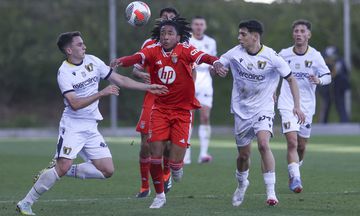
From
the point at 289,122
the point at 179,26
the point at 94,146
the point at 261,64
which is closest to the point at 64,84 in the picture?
the point at 94,146

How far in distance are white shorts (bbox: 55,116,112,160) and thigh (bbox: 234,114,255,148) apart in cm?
158

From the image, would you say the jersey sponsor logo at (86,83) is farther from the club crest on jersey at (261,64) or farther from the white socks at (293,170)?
the white socks at (293,170)

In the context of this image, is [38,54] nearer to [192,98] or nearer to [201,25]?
[201,25]

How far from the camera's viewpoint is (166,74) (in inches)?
447

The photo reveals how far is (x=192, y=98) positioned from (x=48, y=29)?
2206 centimetres

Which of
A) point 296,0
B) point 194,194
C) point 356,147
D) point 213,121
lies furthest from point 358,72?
point 194,194

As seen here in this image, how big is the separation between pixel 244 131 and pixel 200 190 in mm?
1583

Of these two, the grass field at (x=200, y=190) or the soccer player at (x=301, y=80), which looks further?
the soccer player at (x=301, y=80)

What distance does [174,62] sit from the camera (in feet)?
37.2

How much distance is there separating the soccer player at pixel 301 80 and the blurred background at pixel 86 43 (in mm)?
17354

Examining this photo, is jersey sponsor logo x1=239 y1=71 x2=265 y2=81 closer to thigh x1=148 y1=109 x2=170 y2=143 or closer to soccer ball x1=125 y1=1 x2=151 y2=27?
thigh x1=148 y1=109 x2=170 y2=143

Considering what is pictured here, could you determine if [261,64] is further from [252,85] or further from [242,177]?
[242,177]

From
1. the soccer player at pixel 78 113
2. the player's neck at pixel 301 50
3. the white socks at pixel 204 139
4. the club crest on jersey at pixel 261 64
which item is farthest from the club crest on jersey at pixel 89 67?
the white socks at pixel 204 139

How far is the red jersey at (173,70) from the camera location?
1133 cm
